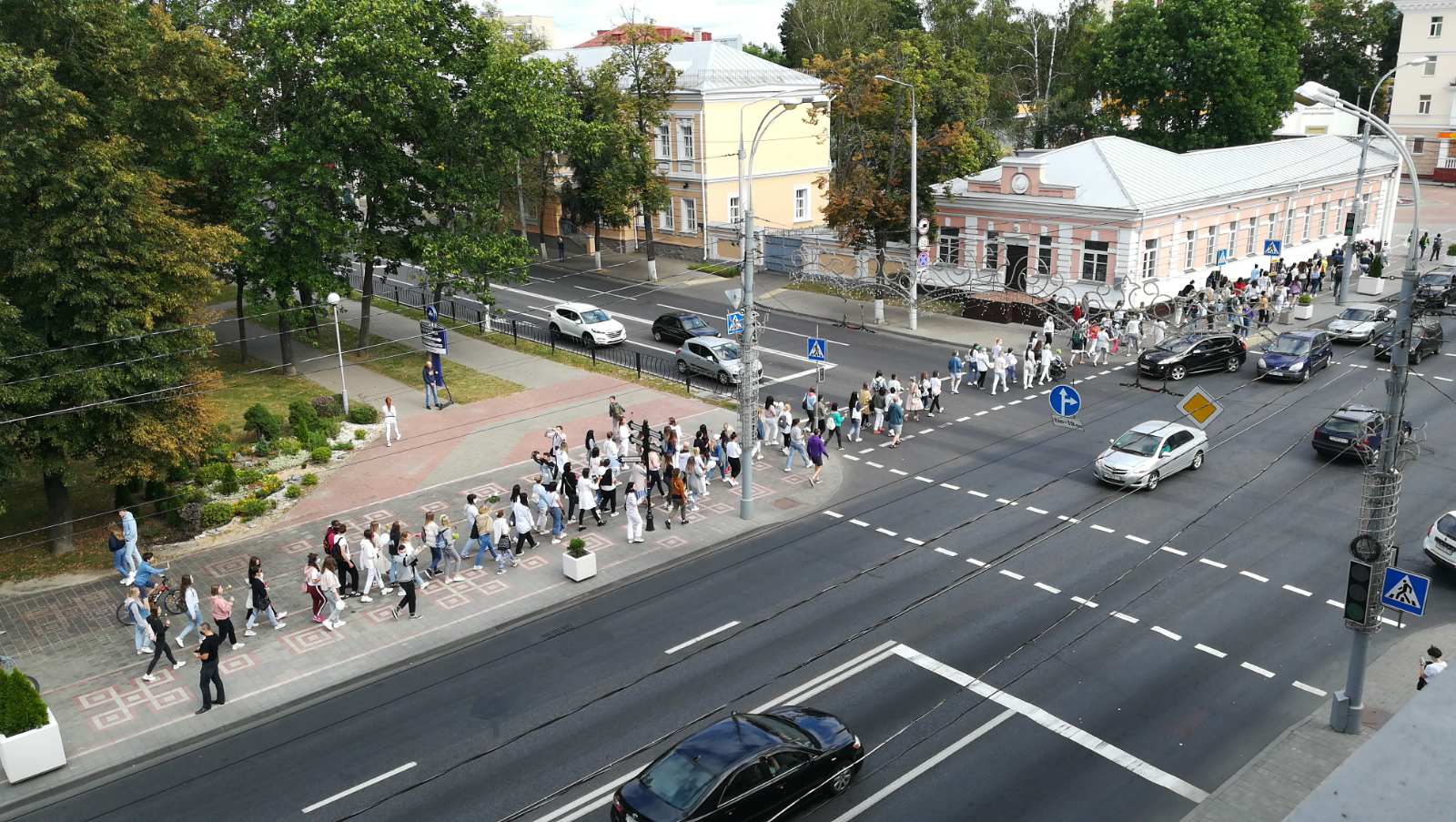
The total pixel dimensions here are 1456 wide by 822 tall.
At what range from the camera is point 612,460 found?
1000 inches

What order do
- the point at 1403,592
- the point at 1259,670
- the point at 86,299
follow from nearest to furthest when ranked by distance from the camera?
the point at 1403,592 → the point at 1259,670 → the point at 86,299

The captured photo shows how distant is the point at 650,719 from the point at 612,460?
9.80 metres

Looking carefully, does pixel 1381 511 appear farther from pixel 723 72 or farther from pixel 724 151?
pixel 723 72

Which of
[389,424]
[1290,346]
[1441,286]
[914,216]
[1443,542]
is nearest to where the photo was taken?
[1443,542]

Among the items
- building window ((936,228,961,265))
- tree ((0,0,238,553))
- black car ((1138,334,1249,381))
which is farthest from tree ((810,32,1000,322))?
tree ((0,0,238,553))

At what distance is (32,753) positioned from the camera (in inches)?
616

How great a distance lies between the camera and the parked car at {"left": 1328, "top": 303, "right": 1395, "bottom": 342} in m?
37.7

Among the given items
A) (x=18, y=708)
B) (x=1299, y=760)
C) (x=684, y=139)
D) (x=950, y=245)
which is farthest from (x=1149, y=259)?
(x=18, y=708)

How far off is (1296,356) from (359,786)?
102 ft

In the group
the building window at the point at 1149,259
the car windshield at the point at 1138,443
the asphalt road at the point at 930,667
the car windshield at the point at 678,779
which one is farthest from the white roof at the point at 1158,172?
the car windshield at the point at 678,779

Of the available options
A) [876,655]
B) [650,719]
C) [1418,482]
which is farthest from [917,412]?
[650,719]

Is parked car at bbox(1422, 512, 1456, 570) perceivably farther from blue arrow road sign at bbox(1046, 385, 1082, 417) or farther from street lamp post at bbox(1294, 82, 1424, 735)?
blue arrow road sign at bbox(1046, 385, 1082, 417)

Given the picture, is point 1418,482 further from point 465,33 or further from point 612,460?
point 465,33

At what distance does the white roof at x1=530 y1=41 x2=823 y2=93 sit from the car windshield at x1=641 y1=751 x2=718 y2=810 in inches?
1779
